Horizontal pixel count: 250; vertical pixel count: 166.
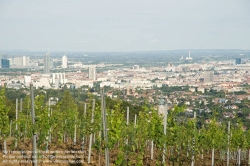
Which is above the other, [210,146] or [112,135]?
[112,135]

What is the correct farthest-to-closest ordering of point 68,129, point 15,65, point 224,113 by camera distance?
point 15,65 < point 224,113 < point 68,129

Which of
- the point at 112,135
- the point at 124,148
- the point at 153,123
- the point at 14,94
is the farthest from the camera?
the point at 14,94

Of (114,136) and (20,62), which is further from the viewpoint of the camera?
(20,62)

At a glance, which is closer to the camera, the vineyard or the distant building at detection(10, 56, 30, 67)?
the vineyard

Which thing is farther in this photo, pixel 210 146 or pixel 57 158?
pixel 210 146

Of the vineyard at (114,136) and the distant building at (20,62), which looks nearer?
the vineyard at (114,136)

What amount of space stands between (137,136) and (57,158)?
8.24 feet

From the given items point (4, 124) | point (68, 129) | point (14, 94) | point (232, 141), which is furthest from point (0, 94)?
point (14, 94)

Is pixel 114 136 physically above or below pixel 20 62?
above

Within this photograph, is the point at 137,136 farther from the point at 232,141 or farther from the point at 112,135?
the point at 112,135

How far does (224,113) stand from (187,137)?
23.2 metres

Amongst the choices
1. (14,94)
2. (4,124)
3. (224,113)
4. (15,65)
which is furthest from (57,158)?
(15,65)

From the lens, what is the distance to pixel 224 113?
3353 centimetres

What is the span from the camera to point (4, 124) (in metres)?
10.2
